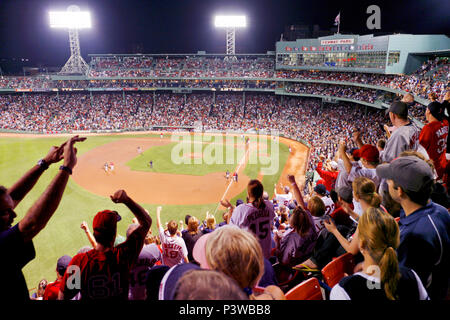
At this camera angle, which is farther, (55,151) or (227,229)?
(55,151)

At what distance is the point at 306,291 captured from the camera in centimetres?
286

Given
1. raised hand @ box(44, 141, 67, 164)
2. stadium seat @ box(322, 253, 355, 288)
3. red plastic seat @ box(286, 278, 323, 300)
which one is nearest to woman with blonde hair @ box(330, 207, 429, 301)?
red plastic seat @ box(286, 278, 323, 300)

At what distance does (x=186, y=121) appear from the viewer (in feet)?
165

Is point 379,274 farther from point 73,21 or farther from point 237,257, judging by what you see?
point 73,21

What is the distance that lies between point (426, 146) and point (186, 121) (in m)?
46.2

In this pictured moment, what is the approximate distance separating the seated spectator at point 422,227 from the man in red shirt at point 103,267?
2.95 meters

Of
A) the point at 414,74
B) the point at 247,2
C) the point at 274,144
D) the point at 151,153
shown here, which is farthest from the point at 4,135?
the point at 414,74

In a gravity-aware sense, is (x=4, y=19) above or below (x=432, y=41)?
above

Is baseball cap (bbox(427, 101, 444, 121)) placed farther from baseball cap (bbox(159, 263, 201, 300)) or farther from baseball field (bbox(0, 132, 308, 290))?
baseball field (bbox(0, 132, 308, 290))

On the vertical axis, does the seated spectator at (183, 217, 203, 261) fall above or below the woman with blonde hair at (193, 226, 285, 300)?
below

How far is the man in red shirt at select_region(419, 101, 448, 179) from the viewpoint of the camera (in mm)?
5684

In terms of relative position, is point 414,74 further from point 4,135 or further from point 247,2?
point 4,135

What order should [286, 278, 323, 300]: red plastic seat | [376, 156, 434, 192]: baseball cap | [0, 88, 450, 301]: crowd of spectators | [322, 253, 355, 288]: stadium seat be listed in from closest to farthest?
[0, 88, 450, 301]: crowd of spectators < [286, 278, 323, 300]: red plastic seat < [376, 156, 434, 192]: baseball cap < [322, 253, 355, 288]: stadium seat

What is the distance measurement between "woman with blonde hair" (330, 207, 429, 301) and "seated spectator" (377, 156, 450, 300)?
443 millimetres
